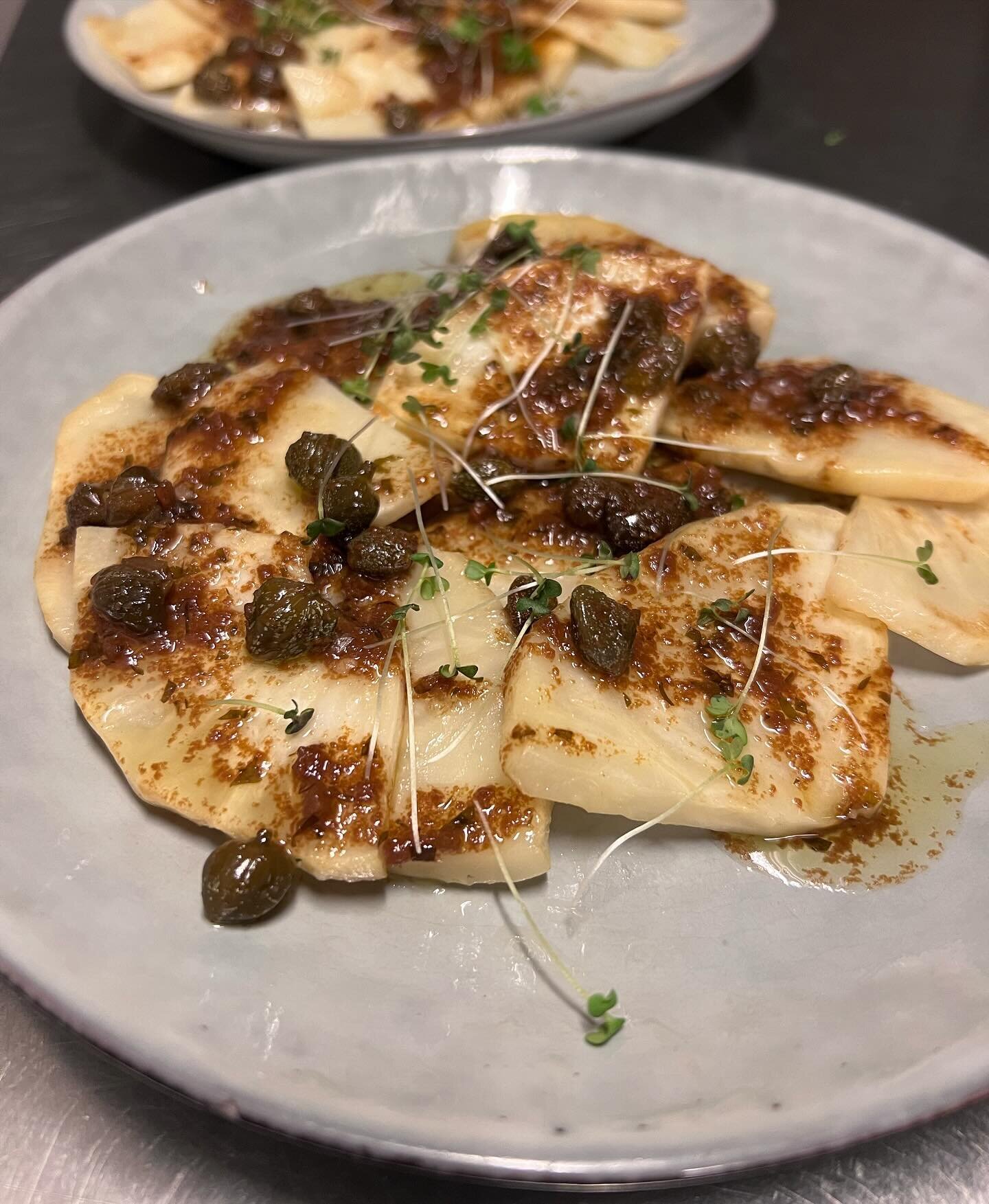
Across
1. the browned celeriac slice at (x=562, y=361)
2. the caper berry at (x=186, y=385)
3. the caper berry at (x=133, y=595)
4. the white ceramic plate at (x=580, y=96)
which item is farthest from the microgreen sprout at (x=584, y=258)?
the caper berry at (x=133, y=595)

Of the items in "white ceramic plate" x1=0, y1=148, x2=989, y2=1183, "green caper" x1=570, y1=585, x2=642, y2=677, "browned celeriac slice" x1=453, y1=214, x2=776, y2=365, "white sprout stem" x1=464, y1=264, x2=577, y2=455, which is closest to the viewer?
"white ceramic plate" x1=0, y1=148, x2=989, y2=1183

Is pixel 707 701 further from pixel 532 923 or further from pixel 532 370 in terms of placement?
pixel 532 370

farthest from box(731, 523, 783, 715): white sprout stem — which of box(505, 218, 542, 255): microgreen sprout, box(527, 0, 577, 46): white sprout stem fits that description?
box(527, 0, 577, 46): white sprout stem

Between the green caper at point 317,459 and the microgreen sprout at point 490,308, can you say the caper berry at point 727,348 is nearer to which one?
the microgreen sprout at point 490,308

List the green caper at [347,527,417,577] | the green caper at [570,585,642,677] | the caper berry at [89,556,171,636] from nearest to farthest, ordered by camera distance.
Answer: the green caper at [570,585,642,677], the caper berry at [89,556,171,636], the green caper at [347,527,417,577]

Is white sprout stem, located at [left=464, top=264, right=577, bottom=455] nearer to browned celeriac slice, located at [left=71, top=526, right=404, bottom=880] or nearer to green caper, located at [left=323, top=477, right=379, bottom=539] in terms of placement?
green caper, located at [left=323, top=477, right=379, bottom=539]

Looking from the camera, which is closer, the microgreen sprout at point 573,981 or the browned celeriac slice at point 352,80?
the microgreen sprout at point 573,981

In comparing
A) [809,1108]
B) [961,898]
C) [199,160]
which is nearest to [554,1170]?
[809,1108]
